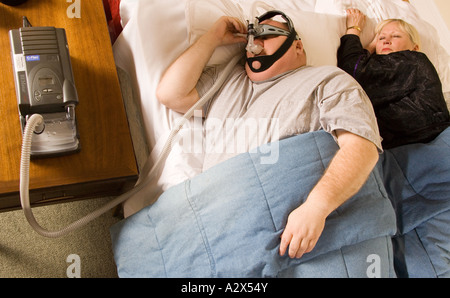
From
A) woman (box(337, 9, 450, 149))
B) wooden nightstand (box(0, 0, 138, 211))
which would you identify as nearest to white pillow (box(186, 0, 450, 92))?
woman (box(337, 9, 450, 149))

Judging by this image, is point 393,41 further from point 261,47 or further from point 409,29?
point 261,47

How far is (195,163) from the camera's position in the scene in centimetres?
107

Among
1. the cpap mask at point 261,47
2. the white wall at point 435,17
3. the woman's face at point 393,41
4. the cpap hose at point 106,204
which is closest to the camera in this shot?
the cpap hose at point 106,204

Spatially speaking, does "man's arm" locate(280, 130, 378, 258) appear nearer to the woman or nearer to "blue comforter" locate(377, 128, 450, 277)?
"blue comforter" locate(377, 128, 450, 277)

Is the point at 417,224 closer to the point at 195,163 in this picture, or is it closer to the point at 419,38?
the point at 195,163

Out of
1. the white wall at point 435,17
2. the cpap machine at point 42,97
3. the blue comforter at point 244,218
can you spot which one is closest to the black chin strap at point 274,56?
the blue comforter at point 244,218

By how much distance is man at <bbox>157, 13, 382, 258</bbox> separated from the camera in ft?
2.94

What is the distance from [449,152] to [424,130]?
0.15 metres

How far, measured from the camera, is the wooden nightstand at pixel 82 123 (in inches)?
32.6

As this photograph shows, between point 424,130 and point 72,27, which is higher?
point 72,27

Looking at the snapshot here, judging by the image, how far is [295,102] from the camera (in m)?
1.05

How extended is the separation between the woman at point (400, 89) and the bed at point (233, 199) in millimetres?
83

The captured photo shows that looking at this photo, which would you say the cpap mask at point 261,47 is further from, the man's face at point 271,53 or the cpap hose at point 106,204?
the cpap hose at point 106,204

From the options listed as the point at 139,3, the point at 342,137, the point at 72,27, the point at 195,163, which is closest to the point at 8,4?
the point at 72,27
